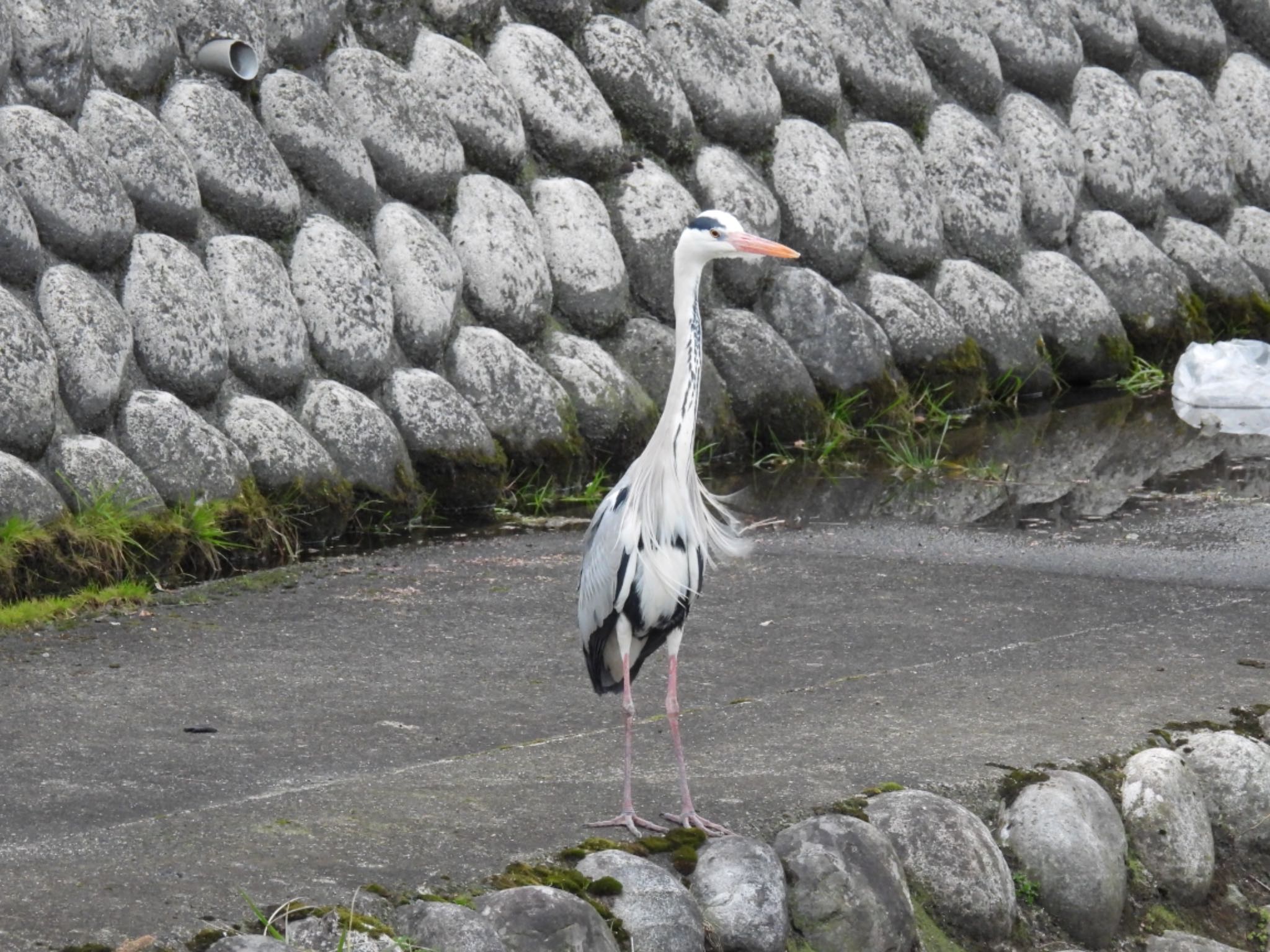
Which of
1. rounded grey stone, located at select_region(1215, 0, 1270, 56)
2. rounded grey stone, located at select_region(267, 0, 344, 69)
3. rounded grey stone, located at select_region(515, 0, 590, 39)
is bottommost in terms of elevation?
rounded grey stone, located at select_region(267, 0, 344, 69)

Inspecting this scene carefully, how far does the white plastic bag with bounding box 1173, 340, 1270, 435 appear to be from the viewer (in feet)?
29.8

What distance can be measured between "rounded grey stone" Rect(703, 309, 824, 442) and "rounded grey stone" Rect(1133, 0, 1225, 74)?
3.60 m

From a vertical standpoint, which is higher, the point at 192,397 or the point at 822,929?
the point at 192,397

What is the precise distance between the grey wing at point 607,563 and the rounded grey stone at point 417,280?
3.24 metres

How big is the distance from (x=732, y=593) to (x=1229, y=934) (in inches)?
85.4

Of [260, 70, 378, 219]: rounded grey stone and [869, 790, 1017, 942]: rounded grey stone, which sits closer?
[869, 790, 1017, 942]: rounded grey stone

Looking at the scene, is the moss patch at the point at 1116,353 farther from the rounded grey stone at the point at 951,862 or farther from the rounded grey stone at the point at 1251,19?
the rounded grey stone at the point at 951,862

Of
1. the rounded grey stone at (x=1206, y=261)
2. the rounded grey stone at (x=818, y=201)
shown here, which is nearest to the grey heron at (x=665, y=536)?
the rounded grey stone at (x=818, y=201)

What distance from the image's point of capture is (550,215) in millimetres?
7746

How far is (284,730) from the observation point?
14.9 ft

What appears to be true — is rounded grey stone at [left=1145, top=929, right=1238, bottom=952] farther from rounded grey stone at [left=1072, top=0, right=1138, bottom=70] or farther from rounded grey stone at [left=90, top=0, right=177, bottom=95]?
rounded grey stone at [left=1072, top=0, right=1138, bottom=70]

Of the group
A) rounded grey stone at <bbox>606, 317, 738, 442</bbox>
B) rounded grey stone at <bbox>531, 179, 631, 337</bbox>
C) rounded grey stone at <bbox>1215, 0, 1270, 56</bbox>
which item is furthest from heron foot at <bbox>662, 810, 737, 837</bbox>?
rounded grey stone at <bbox>1215, 0, 1270, 56</bbox>

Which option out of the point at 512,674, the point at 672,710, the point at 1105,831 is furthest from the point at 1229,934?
the point at 512,674

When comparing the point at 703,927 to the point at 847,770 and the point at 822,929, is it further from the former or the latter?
the point at 847,770
